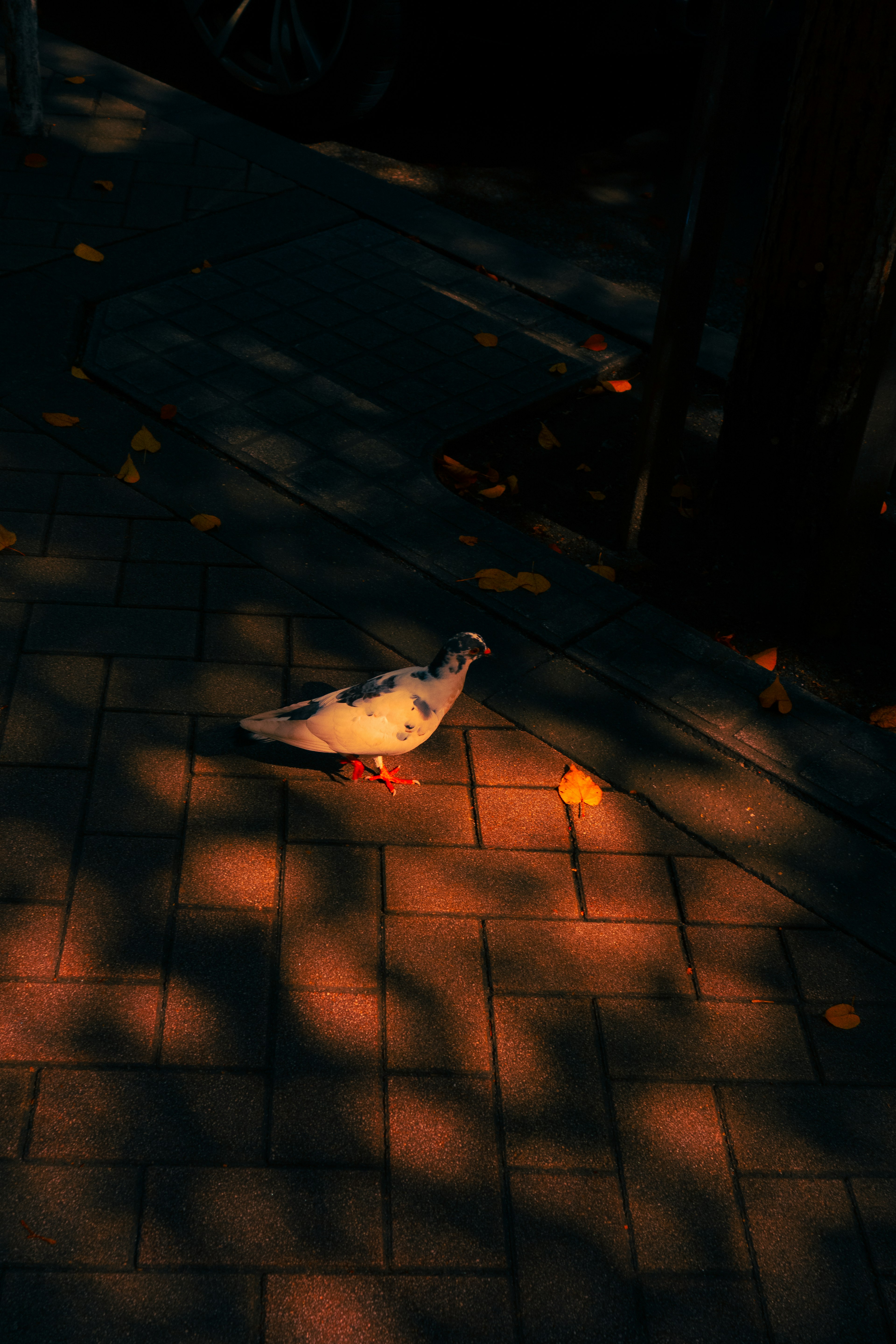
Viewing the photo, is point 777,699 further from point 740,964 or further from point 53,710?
point 53,710

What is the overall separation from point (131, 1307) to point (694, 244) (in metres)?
3.15

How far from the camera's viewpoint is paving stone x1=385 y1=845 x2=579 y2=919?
10.1 feet

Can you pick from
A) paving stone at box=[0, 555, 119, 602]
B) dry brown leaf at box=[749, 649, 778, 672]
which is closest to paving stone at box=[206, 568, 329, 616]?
paving stone at box=[0, 555, 119, 602]

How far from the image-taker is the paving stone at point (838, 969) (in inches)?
116

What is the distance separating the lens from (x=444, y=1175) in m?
2.52

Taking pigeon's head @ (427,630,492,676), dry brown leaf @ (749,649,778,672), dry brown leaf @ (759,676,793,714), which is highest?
pigeon's head @ (427,630,492,676)

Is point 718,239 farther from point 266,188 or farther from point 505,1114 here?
point 266,188

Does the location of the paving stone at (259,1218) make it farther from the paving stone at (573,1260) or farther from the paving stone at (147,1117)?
the paving stone at (573,1260)

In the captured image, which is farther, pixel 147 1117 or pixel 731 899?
pixel 731 899

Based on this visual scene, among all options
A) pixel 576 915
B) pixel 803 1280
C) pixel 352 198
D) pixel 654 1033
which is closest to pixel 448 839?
pixel 576 915

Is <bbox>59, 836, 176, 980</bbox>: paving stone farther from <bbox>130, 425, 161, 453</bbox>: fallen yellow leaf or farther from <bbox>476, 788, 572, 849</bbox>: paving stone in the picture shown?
<bbox>130, 425, 161, 453</bbox>: fallen yellow leaf

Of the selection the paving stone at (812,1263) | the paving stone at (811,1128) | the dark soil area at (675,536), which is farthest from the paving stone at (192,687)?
the paving stone at (812,1263)

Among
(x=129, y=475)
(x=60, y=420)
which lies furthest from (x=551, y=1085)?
(x=60, y=420)

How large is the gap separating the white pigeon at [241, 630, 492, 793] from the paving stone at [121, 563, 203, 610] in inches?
31.0
